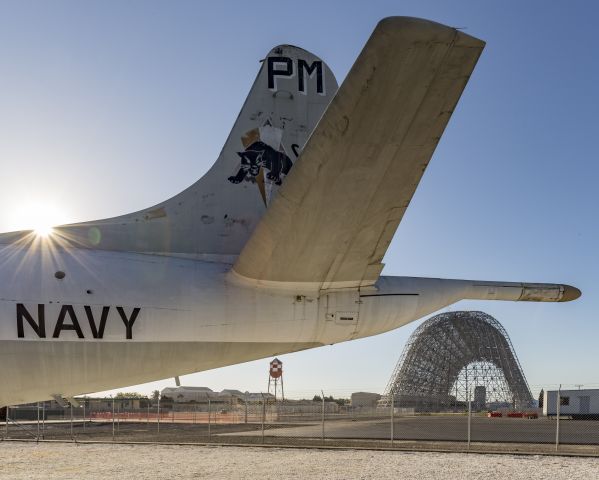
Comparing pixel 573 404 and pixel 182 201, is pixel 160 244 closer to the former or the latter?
pixel 182 201

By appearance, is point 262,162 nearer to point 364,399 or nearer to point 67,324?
point 67,324

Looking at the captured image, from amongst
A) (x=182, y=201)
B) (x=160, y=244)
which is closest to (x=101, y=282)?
(x=160, y=244)

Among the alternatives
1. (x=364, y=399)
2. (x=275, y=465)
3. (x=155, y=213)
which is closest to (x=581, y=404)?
(x=364, y=399)

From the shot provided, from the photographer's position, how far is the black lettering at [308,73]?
9.96 metres

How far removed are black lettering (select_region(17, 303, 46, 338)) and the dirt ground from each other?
284 inches

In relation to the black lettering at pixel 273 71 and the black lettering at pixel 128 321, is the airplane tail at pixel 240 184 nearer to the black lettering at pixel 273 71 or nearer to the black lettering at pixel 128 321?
the black lettering at pixel 273 71

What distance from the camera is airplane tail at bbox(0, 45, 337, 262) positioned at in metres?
8.92

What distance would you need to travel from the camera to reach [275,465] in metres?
15.5

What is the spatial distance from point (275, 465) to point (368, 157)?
1158 cm

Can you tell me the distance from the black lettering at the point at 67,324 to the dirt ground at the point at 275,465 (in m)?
7.10

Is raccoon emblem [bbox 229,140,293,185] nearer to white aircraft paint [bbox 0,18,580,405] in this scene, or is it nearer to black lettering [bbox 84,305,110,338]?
white aircraft paint [bbox 0,18,580,405]

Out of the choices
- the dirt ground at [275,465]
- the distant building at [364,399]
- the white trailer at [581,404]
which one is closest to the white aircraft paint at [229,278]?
the dirt ground at [275,465]

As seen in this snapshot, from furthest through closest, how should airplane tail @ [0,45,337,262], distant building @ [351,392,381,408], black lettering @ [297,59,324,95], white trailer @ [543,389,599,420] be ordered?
distant building @ [351,392,381,408]
white trailer @ [543,389,599,420]
black lettering @ [297,59,324,95]
airplane tail @ [0,45,337,262]

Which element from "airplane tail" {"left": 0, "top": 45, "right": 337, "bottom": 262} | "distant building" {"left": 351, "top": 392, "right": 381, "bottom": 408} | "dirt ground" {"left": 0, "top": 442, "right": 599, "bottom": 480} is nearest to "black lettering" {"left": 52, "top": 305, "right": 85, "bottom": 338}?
"airplane tail" {"left": 0, "top": 45, "right": 337, "bottom": 262}
